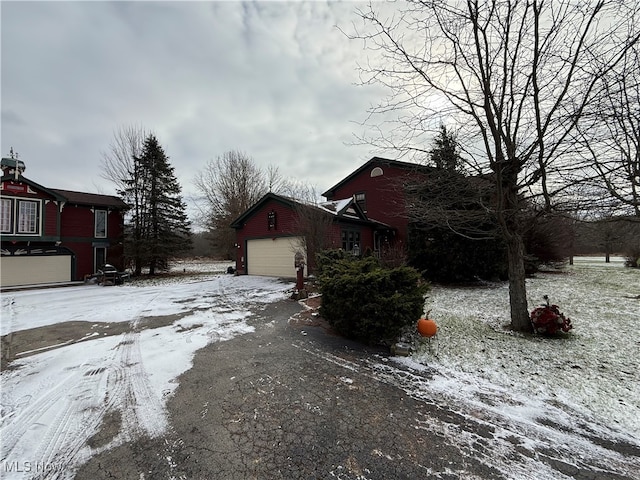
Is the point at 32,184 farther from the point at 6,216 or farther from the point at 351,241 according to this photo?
the point at 351,241

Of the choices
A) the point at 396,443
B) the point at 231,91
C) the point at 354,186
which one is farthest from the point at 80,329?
the point at 354,186

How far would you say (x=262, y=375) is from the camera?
11.9ft

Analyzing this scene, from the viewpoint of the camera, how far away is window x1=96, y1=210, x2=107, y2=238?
16.3 m

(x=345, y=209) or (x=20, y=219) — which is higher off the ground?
(x=345, y=209)

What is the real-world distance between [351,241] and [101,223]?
15459 mm

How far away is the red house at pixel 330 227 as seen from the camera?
42.5 feet

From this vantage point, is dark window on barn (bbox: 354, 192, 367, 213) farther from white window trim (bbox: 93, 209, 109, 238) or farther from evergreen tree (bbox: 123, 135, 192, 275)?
white window trim (bbox: 93, 209, 109, 238)

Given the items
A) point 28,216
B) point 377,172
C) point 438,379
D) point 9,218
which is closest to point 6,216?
point 9,218

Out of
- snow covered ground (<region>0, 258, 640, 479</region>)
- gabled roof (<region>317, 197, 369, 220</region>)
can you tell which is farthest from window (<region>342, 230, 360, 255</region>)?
snow covered ground (<region>0, 258, 640, 479</region>)

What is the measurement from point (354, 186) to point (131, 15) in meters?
14.6

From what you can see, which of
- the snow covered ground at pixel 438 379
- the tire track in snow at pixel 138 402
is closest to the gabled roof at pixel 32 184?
the snow covered ground at pixel 438 379

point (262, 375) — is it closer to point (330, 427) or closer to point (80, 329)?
point (330, 427)

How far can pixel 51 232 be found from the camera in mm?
14023
